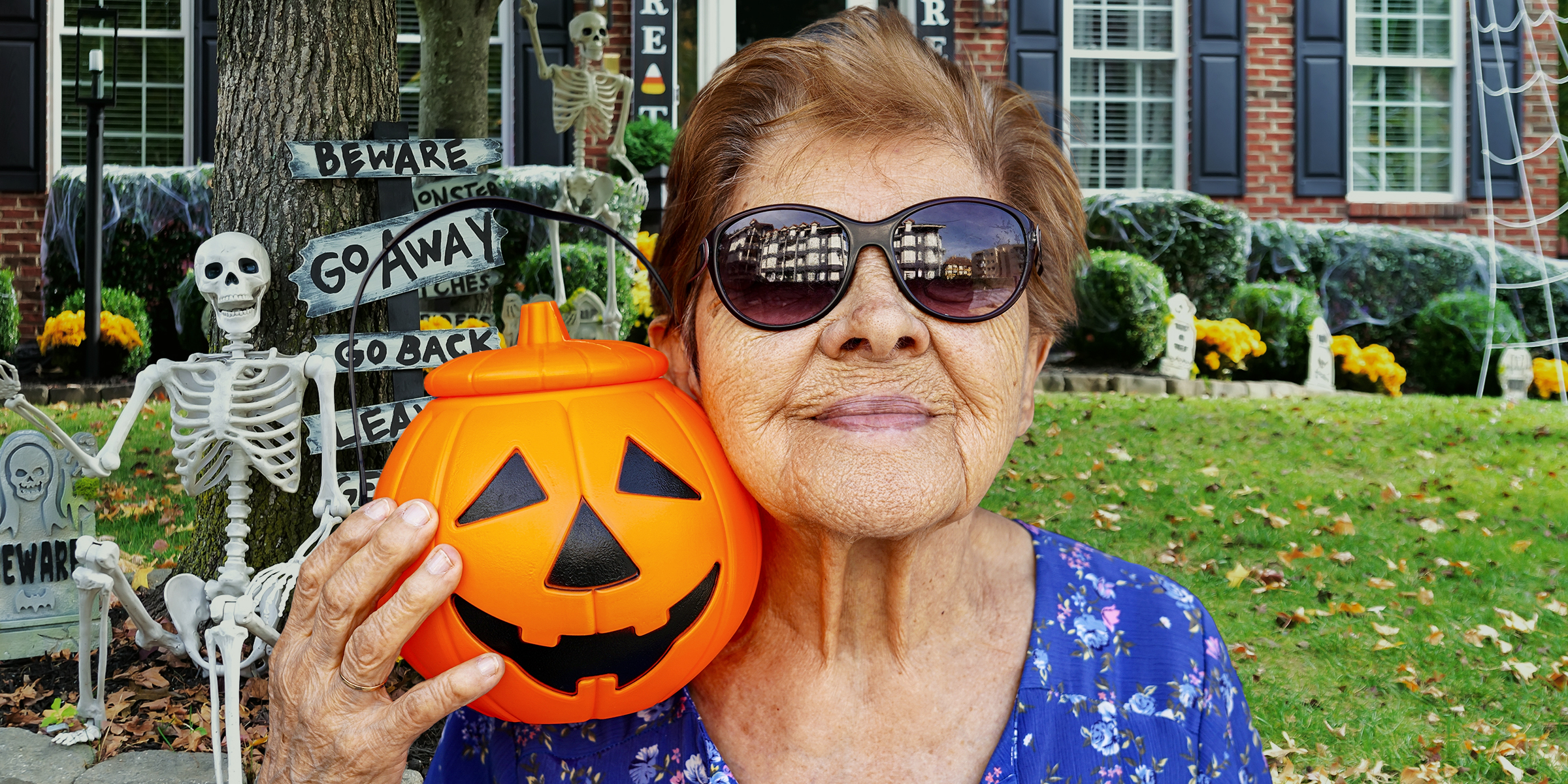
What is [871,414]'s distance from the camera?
135 centimetres

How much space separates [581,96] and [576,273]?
2514 millimetres

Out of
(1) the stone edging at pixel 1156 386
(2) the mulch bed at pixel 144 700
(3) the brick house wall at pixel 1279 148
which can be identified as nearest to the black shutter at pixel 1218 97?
(3) the brick house wall at pixel 1279 148

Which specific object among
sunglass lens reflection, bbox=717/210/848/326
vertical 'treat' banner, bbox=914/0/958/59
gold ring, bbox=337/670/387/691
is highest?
vertical 'treat' banner, bbox=914/0/958/59

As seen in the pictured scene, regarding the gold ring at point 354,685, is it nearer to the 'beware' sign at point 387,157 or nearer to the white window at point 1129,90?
the 'beware' sign at point 387,157

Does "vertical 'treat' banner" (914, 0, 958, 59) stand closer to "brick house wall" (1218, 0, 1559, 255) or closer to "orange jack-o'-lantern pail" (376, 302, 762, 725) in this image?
"brick house wall" (1218, 0, 1559, 255)

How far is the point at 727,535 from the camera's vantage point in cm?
136

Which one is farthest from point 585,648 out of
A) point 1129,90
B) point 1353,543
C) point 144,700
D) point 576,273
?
point 1129,90

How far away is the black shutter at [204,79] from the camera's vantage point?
34.4 feet

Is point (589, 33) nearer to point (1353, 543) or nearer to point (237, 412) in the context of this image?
point (237, 412)

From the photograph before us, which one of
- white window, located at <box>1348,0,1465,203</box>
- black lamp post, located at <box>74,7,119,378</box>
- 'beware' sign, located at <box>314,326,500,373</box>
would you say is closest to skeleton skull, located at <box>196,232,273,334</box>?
'beware' sign, located at <box>314,326,500,373</box>

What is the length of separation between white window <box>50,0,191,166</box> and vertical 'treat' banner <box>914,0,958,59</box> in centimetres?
705

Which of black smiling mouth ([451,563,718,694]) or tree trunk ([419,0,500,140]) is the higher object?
tree trunk ([419,0,500,140])

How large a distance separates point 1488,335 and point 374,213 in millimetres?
9423

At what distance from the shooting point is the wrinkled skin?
1263mm
